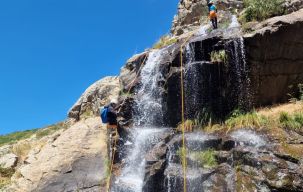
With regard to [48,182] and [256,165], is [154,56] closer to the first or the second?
[48,182]

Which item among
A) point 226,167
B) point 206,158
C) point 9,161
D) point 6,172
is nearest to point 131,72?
point 9,161

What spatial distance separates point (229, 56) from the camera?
1809 cm

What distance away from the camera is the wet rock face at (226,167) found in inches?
485

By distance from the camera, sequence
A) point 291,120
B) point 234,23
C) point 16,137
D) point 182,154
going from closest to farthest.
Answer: point 182,154, point 291,120, point 234,23, point 16,137

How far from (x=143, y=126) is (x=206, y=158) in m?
4.86

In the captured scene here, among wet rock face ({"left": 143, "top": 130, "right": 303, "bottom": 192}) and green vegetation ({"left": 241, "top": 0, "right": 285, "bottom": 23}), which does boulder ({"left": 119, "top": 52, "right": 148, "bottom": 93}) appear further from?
green vegetation ({"left": 241, "top": 0, "right": 285, "bottom": 23})

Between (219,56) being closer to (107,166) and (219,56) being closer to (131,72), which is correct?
(131,72)

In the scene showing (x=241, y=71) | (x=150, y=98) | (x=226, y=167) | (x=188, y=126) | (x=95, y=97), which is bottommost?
(x=226, y=167)

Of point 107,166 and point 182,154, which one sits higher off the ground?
point 182,154

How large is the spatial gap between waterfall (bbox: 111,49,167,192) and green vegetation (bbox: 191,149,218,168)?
218 centimetres

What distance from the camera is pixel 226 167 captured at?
13.4 metres

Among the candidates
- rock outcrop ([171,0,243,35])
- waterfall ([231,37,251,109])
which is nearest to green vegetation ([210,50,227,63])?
waterfall ([231,37,251,109])

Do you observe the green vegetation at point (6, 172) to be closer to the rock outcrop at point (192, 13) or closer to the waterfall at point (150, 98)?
the waterfall at point (150, 98)

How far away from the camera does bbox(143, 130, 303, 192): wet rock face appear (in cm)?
1231
